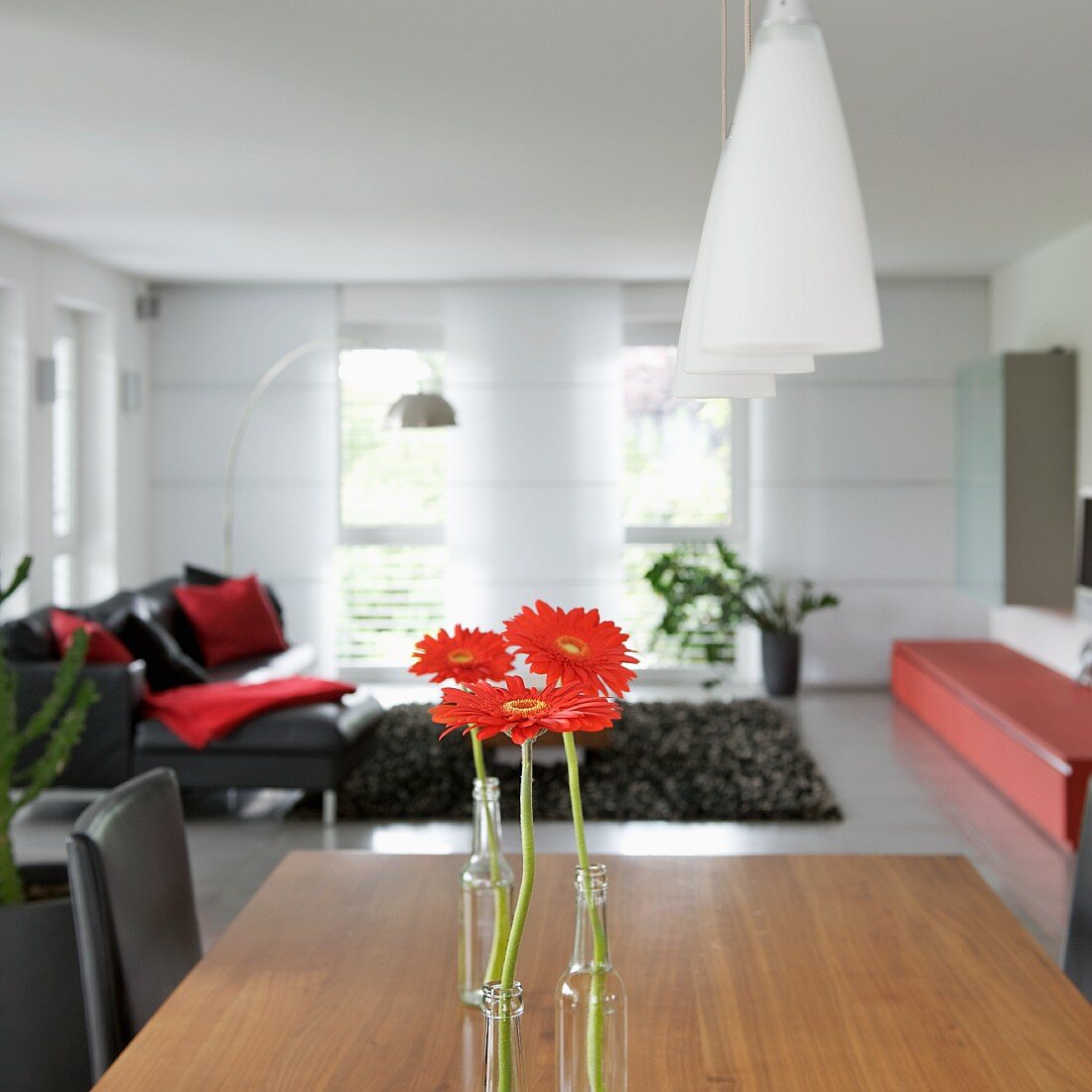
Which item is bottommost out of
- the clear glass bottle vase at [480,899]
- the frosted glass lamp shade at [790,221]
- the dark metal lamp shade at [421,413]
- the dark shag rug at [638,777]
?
the dark shag rug at [638,777]

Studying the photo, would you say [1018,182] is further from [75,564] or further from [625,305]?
[75,564]

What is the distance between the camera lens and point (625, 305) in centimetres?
849

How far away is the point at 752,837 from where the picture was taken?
16.5 feet

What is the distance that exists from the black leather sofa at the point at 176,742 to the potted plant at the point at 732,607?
123 inches

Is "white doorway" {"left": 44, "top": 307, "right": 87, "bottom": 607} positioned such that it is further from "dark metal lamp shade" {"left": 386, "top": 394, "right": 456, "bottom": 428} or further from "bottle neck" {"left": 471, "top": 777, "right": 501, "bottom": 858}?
"bottle neck" {"left": 471, "top": 777, "right": 501, "bottom": 858}

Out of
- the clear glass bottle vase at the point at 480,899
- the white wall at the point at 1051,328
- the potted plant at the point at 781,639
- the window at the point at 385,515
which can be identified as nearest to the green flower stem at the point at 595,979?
the clear glass bottle vase at the point at 480,899

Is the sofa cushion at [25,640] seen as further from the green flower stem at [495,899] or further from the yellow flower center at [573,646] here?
the yellow flower center at [573,646]

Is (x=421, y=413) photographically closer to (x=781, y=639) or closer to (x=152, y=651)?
(x=152, y=651)

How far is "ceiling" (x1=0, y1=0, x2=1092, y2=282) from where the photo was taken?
11.2ft

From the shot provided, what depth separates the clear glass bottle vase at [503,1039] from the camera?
1.09 m

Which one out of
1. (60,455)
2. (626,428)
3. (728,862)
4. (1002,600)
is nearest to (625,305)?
(626,428)

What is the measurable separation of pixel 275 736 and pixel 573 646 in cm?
413

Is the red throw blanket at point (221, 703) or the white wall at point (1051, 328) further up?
the white wall at point (1051, 328)

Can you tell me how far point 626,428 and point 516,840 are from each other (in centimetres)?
429
